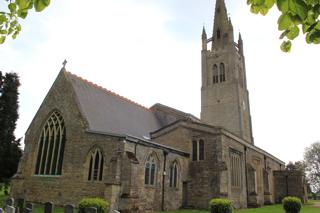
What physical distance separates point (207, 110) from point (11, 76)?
80.9 ft

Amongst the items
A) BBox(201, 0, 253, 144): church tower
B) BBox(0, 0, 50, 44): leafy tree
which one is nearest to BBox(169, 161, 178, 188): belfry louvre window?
BBox(201, 0, 253, 144): church tower

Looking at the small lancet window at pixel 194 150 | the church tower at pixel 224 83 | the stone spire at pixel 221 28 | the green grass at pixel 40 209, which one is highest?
the stone spire at pixel 221 28

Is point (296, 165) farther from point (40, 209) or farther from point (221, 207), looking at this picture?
point (40, 209)

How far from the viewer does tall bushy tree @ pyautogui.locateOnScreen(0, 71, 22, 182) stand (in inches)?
1075

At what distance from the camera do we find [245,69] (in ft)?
143

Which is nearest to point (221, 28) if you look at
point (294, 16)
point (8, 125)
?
point (8, 125)

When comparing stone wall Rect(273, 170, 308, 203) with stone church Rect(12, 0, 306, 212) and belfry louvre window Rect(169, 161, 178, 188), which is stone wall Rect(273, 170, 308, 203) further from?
belfry louvre window Rect(169, 161, 178, 188)

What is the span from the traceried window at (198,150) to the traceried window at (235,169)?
3.13 meters

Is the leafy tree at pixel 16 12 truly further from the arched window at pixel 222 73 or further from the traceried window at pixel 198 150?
→ the arched window at pixel 222 73

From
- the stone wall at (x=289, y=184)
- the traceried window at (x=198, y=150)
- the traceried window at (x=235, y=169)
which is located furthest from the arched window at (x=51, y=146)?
the stone wall at (x=289, y=184)

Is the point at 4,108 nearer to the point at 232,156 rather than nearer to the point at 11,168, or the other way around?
the point at 11,168

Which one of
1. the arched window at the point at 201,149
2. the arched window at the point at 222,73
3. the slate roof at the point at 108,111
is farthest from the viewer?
the arched window at the point at 222,73

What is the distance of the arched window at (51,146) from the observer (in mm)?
19609

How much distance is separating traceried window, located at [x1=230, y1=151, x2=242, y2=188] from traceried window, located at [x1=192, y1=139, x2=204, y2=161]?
3129mm
